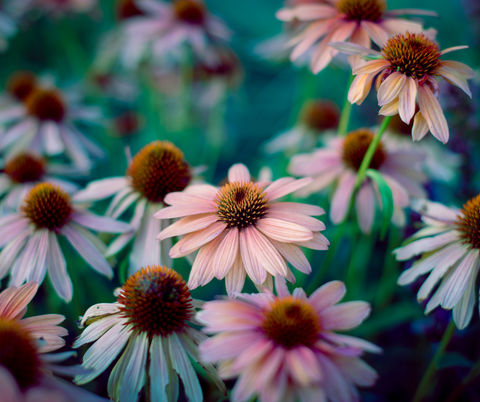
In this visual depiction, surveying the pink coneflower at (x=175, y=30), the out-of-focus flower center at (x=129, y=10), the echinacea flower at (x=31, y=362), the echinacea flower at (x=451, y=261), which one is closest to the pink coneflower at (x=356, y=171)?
the echinacea flower at (x=451, y=261)

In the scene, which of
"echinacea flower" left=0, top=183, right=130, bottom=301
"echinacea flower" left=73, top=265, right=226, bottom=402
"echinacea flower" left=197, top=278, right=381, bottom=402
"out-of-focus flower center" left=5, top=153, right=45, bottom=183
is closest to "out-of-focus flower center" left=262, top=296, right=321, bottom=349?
"echinacea flower" left=197, top=278, right=381, bottom=402

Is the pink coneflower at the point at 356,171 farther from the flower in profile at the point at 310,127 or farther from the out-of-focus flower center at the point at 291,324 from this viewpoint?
the flower in profile at the point at 310,127

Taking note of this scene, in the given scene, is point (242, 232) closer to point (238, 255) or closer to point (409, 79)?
point (238, 255)

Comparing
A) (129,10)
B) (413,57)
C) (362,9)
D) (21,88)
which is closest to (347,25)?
(362,9)

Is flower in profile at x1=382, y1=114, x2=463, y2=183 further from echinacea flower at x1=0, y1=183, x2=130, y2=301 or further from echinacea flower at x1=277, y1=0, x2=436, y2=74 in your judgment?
echinacea flower at x1=0, y1=183, x2=130, y2=301

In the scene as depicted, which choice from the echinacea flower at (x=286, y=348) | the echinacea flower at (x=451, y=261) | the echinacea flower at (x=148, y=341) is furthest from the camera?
the echinacea flower at (x=451, y=261)

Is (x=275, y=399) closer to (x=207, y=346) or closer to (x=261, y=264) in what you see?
(x=207, y=346)
